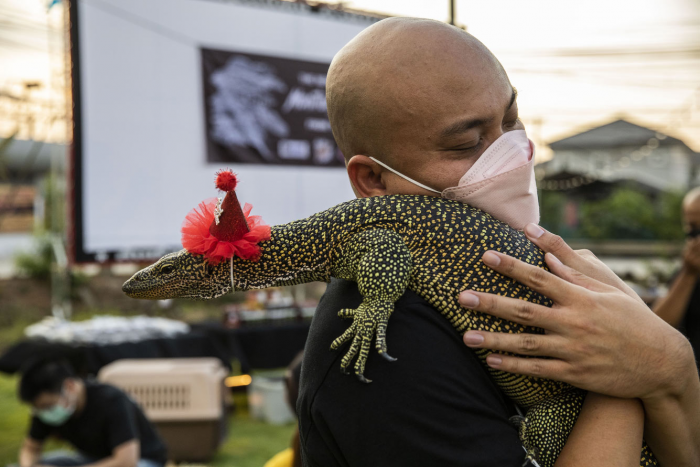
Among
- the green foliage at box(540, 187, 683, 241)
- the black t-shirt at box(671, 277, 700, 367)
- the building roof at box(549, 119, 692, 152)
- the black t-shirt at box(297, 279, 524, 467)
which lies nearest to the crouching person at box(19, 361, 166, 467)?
the black t-shirt at box(297, 279, 524, 467)

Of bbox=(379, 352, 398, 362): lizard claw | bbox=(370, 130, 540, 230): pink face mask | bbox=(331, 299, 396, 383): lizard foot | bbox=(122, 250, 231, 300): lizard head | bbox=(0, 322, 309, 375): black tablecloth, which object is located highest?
bbox=(370, 130, 540, 230): pink face mask

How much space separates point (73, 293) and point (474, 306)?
13.3 meters

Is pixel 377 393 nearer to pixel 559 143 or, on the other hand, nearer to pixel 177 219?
pixel 177 219

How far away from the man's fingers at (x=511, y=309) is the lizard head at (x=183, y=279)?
1.80 feet

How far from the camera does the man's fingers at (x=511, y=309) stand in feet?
3.70

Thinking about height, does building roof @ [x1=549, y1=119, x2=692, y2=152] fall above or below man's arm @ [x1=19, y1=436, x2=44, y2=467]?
above

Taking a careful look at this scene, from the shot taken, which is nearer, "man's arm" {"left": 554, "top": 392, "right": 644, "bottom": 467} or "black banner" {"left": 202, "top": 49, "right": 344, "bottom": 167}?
"man's arm" {"left": 554, "top": 392, "right": 644, "bottom": 467}

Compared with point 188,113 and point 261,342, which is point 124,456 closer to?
point 261,342

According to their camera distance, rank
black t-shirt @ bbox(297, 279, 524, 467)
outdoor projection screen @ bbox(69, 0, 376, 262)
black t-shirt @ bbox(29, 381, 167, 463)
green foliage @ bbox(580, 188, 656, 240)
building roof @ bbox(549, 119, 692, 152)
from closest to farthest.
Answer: black t-shirt @ bbox(297, 279, 524, 467) → black t-shirt @ bbox(29, 381, 167, 463) → outdoor projection screen @ bbox(69, 0, 376, 262) → building roof @ bbox(549, 119, 692, 152) → green foliage @ bbox(580, 188, 656, 240)

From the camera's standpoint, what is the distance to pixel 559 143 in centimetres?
2023

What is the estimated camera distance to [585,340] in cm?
114

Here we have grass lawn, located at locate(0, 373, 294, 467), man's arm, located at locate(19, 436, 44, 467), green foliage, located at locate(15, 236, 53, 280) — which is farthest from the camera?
green foliage, located at locate(15, 236, 53, 280)

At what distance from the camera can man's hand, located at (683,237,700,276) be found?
3.80 metres

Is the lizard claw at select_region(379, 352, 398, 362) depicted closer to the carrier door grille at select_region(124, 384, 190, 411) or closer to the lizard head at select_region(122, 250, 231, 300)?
the lizard head at select_region(122, 250, 231, 300)
